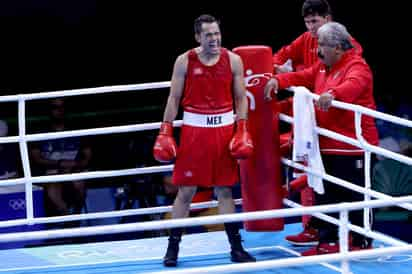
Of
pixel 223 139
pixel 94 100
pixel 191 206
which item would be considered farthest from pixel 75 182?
pixel 223 139

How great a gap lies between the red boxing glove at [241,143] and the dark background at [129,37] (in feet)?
12.0

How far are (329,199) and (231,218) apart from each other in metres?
1.89

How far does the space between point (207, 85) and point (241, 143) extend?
36cm

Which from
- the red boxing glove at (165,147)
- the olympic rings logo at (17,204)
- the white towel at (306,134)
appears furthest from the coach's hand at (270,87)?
the olympic rings logo at (17,204)

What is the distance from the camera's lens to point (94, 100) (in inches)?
377

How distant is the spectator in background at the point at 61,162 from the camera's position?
8.08m

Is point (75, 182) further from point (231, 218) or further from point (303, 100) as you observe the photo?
point (231, 218)

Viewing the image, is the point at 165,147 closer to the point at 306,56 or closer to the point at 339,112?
the point at 339,112

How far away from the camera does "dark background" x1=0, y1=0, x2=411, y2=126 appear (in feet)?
30.9

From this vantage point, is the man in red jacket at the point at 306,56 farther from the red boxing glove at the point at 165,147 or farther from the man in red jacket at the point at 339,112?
the red boxing glove at the point at 165,147

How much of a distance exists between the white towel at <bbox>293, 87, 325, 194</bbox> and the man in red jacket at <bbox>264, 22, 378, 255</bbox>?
0.06 m

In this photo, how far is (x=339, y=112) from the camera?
548 cm

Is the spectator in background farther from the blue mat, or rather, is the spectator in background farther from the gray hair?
the gray hair

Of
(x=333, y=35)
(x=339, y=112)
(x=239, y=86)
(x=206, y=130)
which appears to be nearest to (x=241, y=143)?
(x=206, y=130)
